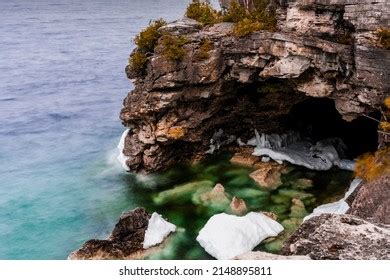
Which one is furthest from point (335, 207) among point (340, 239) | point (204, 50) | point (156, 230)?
point (340, 239)

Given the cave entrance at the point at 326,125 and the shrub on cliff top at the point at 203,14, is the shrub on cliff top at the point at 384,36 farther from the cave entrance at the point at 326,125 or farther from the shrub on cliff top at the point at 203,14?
the cave entrance at the point at 326,125

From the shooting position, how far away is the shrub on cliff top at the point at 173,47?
1073 inches

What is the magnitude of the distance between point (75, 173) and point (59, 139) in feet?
28.0

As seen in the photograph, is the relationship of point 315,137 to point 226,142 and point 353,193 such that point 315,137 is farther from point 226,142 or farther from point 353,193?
point 353,193

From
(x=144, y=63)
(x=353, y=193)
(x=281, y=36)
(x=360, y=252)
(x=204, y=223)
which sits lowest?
(x=204, y=223)

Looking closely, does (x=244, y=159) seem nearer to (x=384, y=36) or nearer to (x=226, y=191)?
(x=226, y=191)

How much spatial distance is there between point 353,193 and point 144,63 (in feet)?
50.4

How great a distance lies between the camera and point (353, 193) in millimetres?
24328

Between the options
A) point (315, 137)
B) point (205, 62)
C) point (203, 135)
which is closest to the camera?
point (205, 62)

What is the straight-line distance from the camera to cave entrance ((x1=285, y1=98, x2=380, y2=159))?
33281 mm

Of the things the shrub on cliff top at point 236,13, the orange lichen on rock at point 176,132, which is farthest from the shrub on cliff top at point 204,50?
the orange lichen on rock at point 176,132
